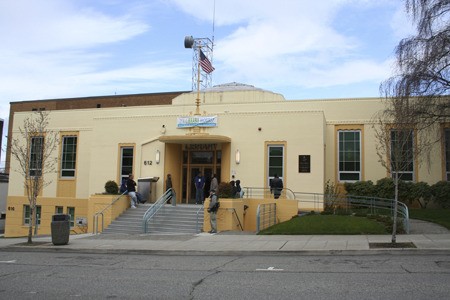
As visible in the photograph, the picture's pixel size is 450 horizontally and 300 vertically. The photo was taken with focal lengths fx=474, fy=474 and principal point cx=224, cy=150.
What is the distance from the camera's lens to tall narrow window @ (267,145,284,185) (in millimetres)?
24672

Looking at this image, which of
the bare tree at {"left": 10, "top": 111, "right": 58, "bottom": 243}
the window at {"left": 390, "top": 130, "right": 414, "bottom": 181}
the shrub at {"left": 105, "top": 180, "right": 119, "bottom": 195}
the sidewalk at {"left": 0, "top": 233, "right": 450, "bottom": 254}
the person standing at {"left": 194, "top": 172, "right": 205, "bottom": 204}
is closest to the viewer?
the sidewalk at {"left": 0, "top": 233, "right": 450, "bottom": 254}

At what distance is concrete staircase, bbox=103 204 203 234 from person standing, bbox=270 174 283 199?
3.74m

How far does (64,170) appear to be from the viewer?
30.2 metres

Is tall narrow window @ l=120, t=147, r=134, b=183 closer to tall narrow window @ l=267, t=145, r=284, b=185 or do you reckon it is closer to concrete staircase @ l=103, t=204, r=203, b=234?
concrete staircase @ l=103, t=204, r=203, b=234

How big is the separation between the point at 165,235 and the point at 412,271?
35.8 ft

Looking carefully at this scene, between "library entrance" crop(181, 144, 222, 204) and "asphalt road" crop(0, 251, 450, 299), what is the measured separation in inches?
522

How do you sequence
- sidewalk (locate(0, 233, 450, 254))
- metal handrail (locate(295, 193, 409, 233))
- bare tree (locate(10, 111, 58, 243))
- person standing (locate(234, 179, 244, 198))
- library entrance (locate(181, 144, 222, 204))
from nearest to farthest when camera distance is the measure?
sidewalk (locate(0, 233, 450, 254)) → bare tree (locate(10, 111, 58, 243)) → person standing (locate(234, 179, 244, 198)) → metal handrail (locate(295, 193, 409, 233)) → library entrance (locate(181, 144, 222, 204))

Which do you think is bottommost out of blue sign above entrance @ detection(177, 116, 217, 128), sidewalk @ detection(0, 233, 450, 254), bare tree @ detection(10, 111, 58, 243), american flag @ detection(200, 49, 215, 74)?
sidewalk @ detection(0, 233, 450, 254)

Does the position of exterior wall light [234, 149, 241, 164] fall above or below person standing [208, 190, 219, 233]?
above

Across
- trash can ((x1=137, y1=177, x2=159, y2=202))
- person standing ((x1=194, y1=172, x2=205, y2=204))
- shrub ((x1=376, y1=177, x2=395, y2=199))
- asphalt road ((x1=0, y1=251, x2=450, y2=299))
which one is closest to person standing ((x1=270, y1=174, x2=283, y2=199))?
person standing ((x1=194, y1=172, x2=205, y2=204))

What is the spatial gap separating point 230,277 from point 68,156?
2323 cm

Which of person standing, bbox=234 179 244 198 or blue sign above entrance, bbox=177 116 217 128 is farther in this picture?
blue sign above entrance, bbox=177 116 217 128

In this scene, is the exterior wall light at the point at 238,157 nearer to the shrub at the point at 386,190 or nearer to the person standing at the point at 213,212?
the person standing at the point at 213,212

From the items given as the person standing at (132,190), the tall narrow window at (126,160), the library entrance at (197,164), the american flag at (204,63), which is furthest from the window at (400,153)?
the tall narrow window at (126,160)
